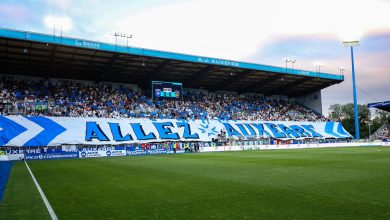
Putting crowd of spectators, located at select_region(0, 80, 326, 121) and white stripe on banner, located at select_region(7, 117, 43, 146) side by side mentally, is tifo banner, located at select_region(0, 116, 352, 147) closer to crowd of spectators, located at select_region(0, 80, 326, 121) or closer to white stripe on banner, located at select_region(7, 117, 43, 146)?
white stripe on banner, located at select_region(7, 117, 43, 146)

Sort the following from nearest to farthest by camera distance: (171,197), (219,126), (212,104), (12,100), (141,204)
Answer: (141,204), (171,197), (12,100), (219,126), (212,104)

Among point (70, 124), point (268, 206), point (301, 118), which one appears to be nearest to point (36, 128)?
point (70, 124)

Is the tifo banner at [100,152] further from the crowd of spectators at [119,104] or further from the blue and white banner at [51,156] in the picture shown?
the crowd of spectators at [119,104]

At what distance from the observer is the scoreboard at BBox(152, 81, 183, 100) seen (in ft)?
170

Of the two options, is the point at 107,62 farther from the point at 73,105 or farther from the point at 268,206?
the point at 268,206

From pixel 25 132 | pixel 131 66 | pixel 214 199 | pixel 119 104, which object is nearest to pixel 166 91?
pixel 131 66

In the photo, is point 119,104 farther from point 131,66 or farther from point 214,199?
point 214,199

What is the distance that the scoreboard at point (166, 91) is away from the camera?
51875mm

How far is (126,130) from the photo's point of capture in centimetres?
4628

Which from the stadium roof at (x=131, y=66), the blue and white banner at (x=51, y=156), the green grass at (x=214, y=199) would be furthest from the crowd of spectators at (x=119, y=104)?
the green grass at (x=214, y=199)

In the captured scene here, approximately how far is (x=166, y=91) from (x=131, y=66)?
6.82 m

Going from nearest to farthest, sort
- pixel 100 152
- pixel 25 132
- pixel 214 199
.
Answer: pixel 214 199, pixel 25 132, pixel 100 152

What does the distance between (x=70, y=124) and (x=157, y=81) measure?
1662 centimetres

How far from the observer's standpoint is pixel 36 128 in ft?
131
